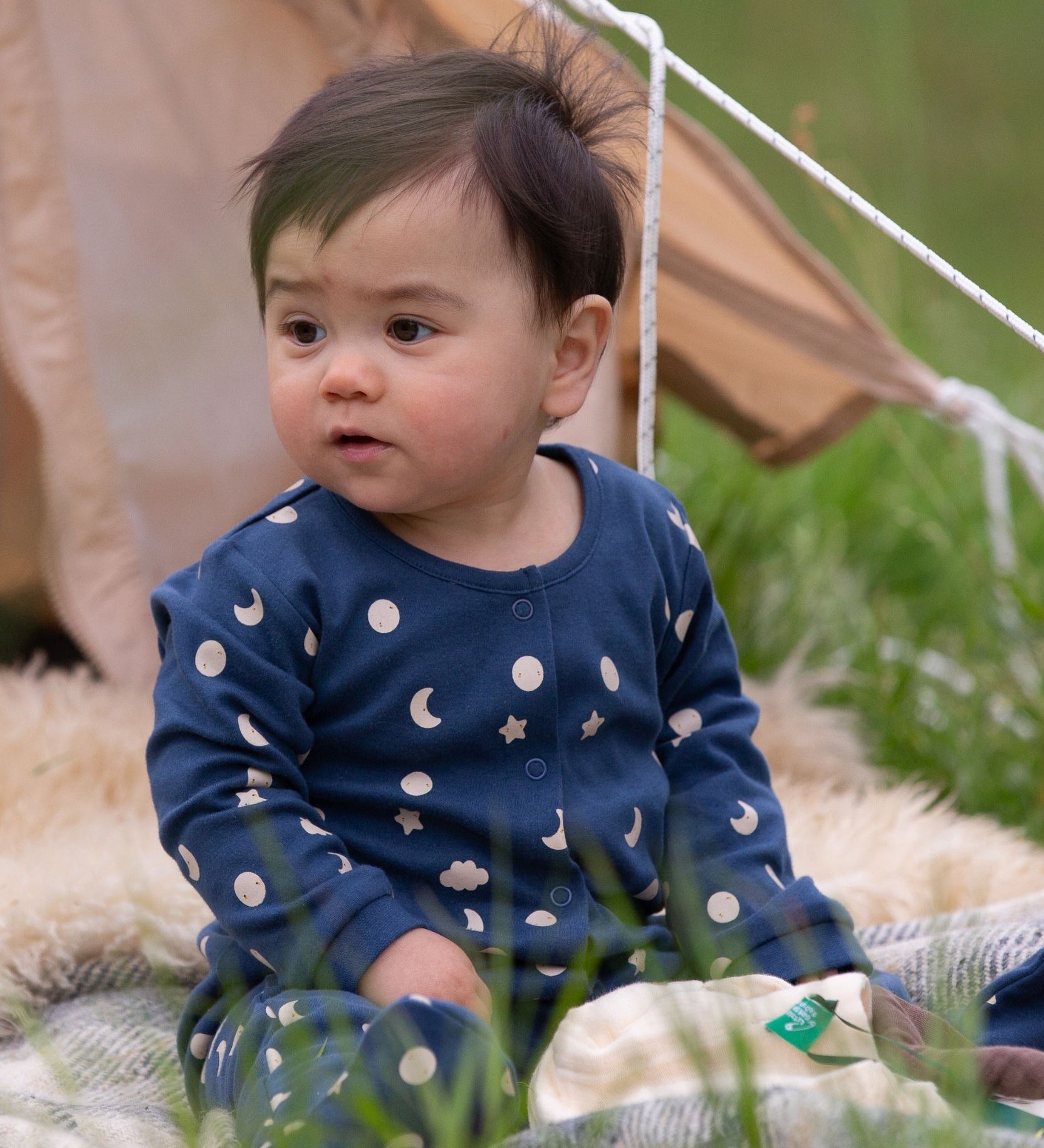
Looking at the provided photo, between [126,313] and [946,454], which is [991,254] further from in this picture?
[126,313]

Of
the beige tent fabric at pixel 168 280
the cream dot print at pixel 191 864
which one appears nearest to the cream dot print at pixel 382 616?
the cream dot print at pixel 191 864

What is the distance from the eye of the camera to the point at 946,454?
299cm

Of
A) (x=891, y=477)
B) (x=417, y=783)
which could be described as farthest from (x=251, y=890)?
(x=891, y=477)

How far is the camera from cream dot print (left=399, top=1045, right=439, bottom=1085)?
915 mm

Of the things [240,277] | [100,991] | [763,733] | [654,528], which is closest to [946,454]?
[763,733]

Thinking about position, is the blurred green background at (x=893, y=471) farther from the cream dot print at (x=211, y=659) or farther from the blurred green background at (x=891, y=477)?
the cream dot print at (x=211, y=659)

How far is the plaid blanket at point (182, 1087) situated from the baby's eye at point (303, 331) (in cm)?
54

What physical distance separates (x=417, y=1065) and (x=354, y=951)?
171mm

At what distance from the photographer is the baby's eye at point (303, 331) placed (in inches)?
45.6

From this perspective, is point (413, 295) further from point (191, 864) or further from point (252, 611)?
point (191, 864)

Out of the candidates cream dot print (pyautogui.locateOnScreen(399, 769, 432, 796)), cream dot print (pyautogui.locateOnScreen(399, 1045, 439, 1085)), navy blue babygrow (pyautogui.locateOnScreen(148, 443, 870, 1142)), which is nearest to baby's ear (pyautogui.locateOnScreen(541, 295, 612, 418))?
navy blue babygrow (pyautogui.locateOnScreen(148, 443, 870, 1142))

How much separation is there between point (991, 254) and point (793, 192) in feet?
2.15

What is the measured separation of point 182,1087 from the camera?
124cm

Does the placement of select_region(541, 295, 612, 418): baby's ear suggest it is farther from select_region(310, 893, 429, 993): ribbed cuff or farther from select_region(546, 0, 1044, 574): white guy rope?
select_region(310, 893, 429, 993): ribbed cuff
